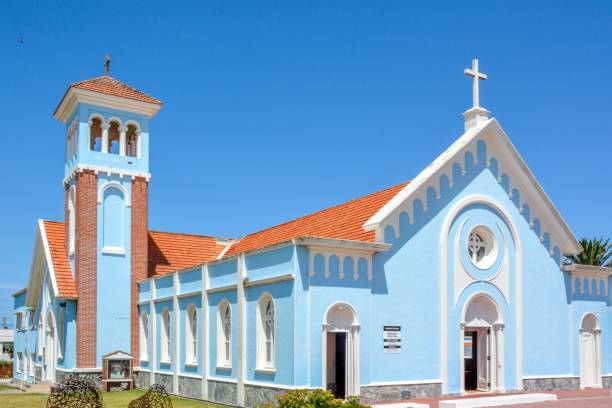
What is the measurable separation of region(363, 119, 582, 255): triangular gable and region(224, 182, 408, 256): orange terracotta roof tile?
113 centimetres

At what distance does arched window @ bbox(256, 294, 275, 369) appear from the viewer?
68.6ft

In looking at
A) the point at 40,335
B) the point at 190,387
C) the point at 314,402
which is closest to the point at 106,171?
the point at 40,335

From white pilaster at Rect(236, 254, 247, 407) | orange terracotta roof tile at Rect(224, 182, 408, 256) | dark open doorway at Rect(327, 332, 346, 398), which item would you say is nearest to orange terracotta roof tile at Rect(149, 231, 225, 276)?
orange terracotta roof tile at Rect(224, 182, 408, 256)

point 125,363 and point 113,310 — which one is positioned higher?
point 113,310

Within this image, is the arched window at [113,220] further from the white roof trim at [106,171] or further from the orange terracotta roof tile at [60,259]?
the orange terracotta roof tile at [60,259]

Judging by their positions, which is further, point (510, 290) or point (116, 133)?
point (116, 133)

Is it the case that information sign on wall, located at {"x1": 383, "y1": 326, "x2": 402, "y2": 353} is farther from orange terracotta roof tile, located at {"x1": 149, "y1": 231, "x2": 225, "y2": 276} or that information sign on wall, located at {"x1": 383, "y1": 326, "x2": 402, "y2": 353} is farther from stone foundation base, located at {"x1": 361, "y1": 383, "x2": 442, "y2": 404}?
orange terracotta roof tile, located at {"x1": 149, "y1": 231, "x2": 225, "y2": 276}

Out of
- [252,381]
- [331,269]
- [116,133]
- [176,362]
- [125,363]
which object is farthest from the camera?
[116,133]

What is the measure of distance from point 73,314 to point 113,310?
5.10ft

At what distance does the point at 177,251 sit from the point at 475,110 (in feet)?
54.3

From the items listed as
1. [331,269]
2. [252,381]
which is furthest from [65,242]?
[331,269]

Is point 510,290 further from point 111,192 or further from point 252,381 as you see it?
point 111,192

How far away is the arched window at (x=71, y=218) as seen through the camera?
103 feet

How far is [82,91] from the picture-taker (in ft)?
100
